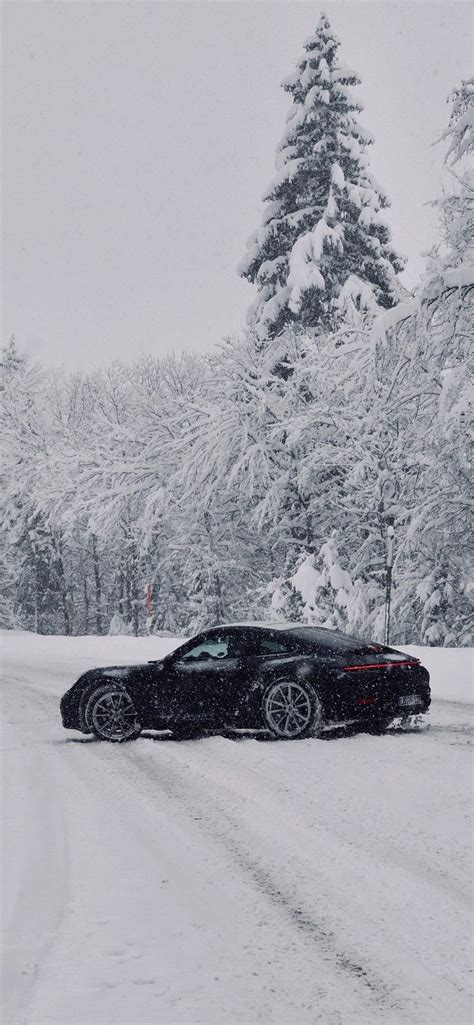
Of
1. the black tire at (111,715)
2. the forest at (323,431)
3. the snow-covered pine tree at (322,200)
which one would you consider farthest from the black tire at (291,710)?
the snow-covered pine tree at (322,200)

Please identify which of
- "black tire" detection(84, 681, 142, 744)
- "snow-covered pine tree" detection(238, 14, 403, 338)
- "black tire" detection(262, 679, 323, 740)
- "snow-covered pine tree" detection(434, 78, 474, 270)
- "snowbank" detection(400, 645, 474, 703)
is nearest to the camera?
"black tire" detection(262, 679, 323, 740)

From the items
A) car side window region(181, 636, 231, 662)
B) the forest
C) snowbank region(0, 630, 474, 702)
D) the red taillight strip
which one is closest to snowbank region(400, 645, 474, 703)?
snowbank region(0, 630, 474, 702)

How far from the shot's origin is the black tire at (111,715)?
947 cm

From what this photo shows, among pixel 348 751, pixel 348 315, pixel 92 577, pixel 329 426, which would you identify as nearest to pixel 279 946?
pixel 348 751

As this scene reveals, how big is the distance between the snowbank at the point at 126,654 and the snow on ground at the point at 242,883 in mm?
3658

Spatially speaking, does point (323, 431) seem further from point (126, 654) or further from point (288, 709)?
point (288, 709)

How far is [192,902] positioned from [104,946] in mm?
667

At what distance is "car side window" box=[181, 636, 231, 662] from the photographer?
30.4 feet

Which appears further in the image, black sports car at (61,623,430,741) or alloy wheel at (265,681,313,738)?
alloy wheel at (265,681,313,738)

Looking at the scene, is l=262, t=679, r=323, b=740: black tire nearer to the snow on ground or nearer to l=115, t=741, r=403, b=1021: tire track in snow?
the snow on ground

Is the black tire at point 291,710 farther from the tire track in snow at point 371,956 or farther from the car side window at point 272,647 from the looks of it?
the tire track in snow at point 371,956

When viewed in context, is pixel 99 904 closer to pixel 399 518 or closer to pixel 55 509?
pixel 399 518

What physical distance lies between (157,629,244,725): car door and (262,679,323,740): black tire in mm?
421

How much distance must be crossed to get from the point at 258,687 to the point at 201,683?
0.62 m
